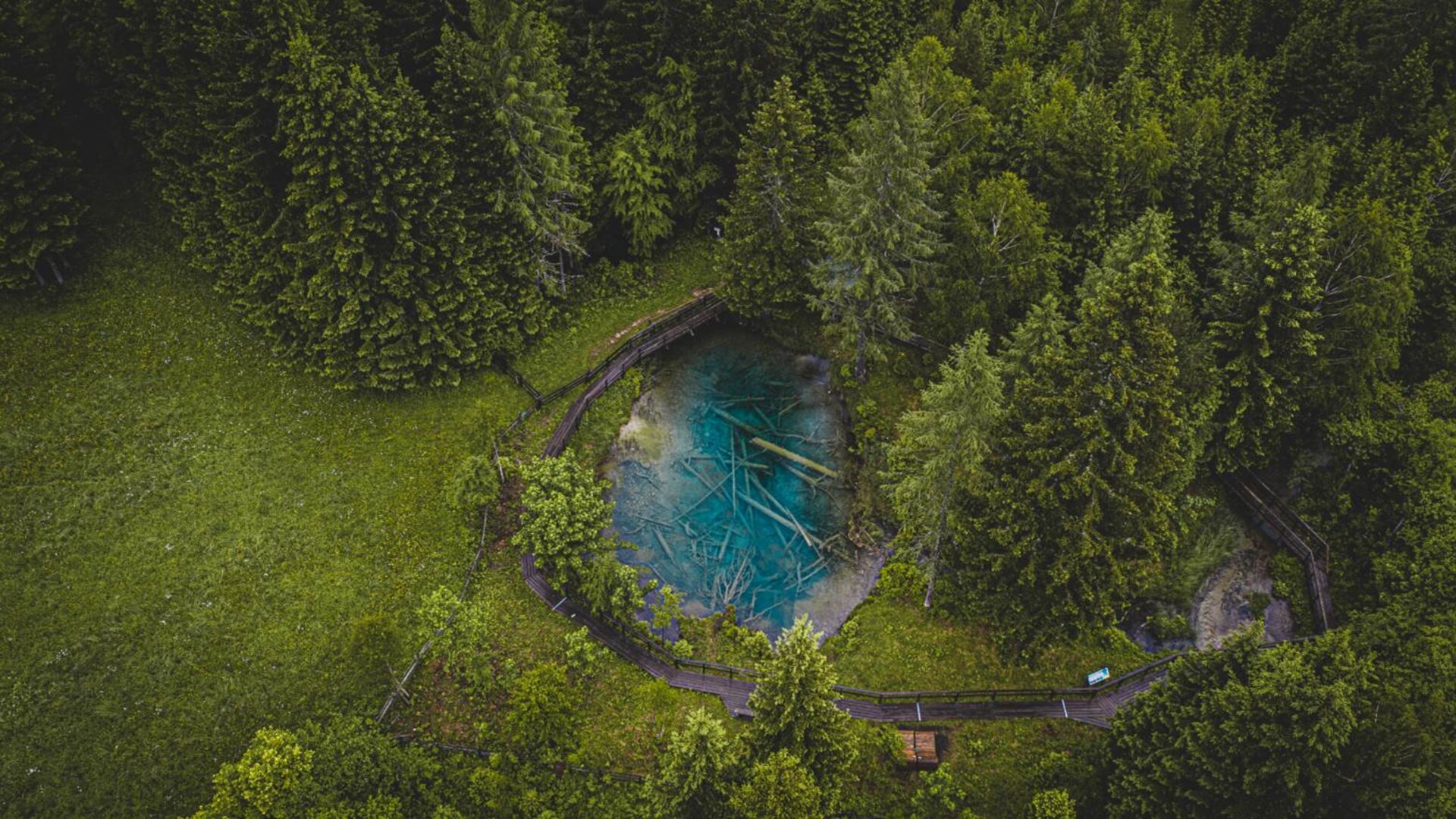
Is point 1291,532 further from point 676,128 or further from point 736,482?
point 676,128

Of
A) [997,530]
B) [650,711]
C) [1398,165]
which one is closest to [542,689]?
[650,711]

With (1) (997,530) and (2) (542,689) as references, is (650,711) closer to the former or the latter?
(2) (542,689)

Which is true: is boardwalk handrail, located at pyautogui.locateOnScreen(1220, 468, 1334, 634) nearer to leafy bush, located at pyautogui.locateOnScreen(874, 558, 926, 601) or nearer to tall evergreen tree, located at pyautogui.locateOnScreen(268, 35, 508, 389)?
leafy bush, located at pyautogui.locateOnScreen(874, 558, 926, 601)

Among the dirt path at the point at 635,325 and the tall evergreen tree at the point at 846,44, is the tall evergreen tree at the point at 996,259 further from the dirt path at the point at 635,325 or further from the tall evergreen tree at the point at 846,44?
the dirt path at the point at 635,325

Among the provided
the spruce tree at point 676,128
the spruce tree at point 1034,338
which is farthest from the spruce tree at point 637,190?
the spruce tree at point 1034,338

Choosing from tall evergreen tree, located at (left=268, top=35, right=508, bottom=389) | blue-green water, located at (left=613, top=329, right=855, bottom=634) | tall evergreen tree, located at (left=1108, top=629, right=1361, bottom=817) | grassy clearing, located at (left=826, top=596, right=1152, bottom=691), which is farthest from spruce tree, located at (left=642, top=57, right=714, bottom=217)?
tall evergreen tree, located at (left=1108, top=629, right=1361, bottom=817)

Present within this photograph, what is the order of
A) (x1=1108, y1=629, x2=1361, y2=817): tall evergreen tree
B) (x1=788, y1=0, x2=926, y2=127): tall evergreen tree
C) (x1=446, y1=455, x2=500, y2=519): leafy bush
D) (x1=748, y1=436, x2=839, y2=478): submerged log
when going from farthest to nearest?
(x1=788, y1=0, x2=926, y2=127): tall evergreen tree < (x1=748, y1=436, x2=839, y2=478): submerged log < (x1=446, y1=455, x2=500, y2=519): leafy bush < (x1=1108, y1=629, x2=1361, y2=817): tall evergreen tree
